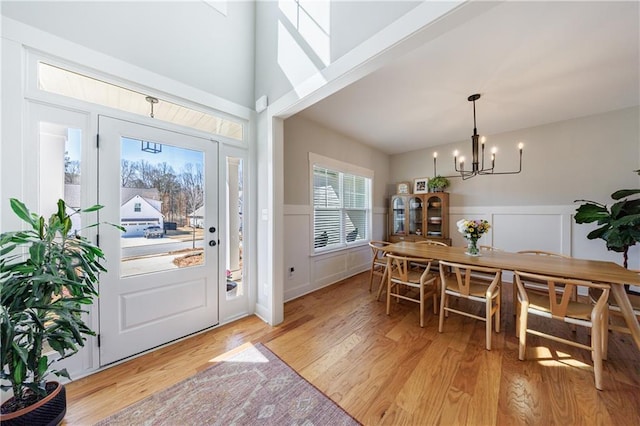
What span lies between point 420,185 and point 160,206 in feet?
15.2

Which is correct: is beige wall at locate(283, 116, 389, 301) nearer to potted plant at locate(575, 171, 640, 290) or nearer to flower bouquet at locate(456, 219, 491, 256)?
flower bouquet at locate(456, 219, 491, 256)

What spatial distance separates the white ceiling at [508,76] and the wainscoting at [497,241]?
148 centimetres

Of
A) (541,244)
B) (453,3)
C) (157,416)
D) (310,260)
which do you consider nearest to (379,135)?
(310,260)

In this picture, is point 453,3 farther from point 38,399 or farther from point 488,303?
point 38,399

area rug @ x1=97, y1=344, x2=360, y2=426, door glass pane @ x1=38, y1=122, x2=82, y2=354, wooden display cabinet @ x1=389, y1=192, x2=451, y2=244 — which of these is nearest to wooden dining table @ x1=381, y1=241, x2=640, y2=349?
wooden display cabinet @ x1=389, y1=192, x2=451, y2=244

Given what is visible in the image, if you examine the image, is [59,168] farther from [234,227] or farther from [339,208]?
[339,208]

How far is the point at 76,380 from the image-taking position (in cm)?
169

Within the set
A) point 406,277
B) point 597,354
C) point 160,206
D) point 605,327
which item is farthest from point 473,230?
point 160,206

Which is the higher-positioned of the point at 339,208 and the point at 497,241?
the point at 339,208

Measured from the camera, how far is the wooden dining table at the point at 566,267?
5.63ft

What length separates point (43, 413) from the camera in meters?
1.21

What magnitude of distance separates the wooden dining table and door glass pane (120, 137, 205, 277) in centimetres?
238

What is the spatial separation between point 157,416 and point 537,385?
2.62 metres

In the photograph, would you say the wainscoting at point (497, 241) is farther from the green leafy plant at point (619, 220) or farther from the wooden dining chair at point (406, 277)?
the wooden dining chair at point (406, 277)
